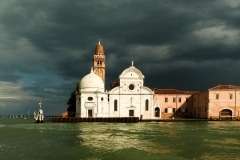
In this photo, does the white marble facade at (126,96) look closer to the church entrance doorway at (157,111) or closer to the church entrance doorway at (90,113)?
the church entrance doorway at (90,113)

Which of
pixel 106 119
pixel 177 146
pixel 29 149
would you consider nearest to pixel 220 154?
pixel 177 146

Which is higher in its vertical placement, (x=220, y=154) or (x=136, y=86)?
(x=136, y=86)

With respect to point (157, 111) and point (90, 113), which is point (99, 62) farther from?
point (157, 111)

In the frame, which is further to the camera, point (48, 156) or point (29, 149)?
point (29, 149)

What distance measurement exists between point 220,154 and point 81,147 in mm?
7870

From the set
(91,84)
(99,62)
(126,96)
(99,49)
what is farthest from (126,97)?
(99,49)

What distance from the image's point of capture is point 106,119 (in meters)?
55.9

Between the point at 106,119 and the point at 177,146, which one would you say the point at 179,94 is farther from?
the point at 177,146

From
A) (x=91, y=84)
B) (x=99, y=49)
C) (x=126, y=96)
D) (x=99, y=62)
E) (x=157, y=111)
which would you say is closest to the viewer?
(x=91, y=84)

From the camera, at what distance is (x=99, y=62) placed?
240ft

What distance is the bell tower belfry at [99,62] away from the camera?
237ft

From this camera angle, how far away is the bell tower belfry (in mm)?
72188


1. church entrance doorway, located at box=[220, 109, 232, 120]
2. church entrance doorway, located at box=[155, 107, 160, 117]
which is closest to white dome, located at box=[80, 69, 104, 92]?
church entrance doorway, located at box=[155, 107, 160, 117]

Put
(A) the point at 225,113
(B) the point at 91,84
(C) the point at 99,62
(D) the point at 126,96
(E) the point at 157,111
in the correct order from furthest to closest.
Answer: (C) the point at 99,62 → (E) the point at 157,111 → (A) the point at 225,113 → (D) the point at 126,96 → (B) the point at 91,84
